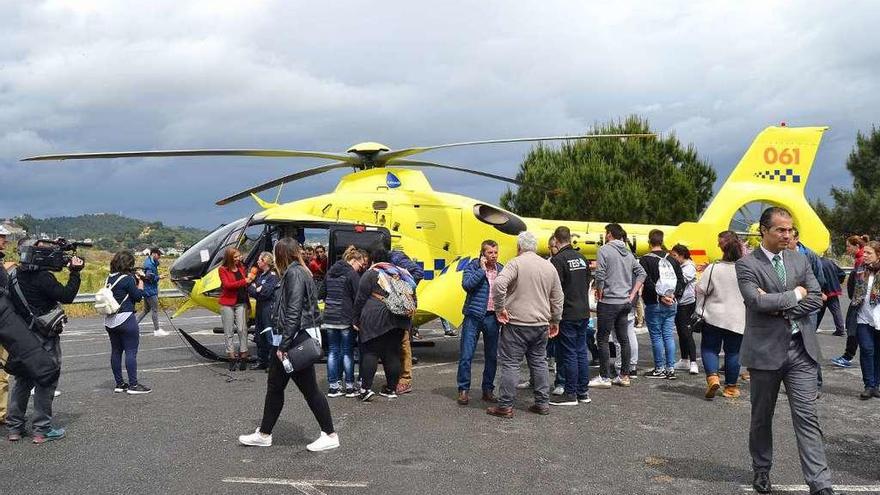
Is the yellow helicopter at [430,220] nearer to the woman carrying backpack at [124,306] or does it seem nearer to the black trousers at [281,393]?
the woman carrying backpack at [124,306]

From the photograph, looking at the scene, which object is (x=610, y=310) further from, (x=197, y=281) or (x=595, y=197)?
(x=595, y=197)

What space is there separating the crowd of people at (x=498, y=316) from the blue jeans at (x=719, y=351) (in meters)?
0.01

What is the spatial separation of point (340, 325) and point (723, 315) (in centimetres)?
403

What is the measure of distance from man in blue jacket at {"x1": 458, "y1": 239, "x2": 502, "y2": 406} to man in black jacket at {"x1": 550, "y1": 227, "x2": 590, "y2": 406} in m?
0.67

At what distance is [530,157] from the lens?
28.4 m

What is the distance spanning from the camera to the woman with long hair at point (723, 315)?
6.57 meters

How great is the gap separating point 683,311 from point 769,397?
4.06 meters

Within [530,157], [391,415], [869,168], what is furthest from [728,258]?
[869,168]

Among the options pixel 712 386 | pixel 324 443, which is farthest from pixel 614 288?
pixel 324 443

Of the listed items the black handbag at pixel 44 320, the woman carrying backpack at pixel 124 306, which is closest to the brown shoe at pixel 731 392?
the woman carrying backpack at pixel 124 306

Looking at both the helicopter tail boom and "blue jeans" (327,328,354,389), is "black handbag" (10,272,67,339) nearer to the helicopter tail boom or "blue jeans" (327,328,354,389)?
"blue jeans" (327,328,354,389)

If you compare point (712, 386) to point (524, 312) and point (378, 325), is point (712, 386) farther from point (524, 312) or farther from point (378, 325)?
point (378, 325)

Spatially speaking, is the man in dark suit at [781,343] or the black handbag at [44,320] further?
the black handbag at [44,320]

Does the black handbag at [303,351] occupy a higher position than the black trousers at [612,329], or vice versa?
the black handbag at [303,351]
